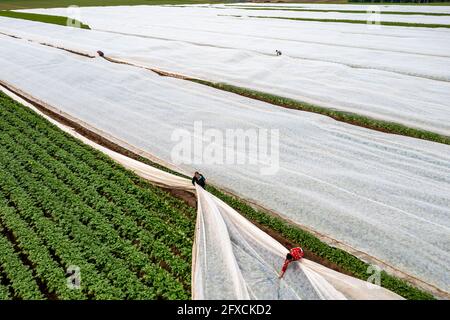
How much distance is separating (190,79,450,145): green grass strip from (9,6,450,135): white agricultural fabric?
1.00 ft

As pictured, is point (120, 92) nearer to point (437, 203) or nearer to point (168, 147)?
point (168, 147)

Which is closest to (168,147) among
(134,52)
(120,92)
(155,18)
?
(120,92)

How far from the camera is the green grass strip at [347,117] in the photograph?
1203 cm

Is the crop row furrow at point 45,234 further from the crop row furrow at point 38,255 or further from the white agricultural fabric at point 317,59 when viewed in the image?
the white agricultural fabric at point 317,59

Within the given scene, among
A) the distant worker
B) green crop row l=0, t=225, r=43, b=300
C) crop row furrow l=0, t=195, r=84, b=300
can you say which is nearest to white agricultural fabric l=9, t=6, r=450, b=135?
the distant worker

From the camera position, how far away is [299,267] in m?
7.00

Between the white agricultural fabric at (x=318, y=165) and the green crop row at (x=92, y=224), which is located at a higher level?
the white agricultural fabric at (x=318, y=165)

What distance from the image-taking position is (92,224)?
28.8 ft

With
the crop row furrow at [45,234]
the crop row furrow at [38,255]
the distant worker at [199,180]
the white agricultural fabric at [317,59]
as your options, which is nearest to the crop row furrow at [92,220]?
the crop row furrow at [45,234]

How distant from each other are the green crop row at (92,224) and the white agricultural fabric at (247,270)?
0.47m

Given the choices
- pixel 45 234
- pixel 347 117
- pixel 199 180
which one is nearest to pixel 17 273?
pixel 45 234

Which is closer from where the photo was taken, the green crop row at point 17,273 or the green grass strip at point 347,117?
the green crop row at point 17,273

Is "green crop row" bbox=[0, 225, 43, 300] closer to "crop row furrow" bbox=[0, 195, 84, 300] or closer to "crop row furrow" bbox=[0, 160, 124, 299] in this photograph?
"crop row furrow" bbox=[0, 195, 84, 300]
